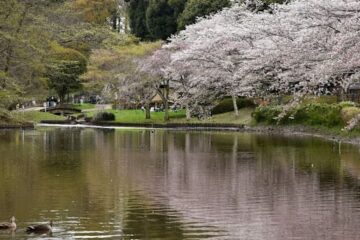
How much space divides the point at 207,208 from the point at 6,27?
35918 mm

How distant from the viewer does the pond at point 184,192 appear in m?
11.8

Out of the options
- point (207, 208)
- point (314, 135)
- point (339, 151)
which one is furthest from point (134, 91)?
point (207, 208)

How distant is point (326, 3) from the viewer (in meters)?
23.2

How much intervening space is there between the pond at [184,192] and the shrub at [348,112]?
5.93 metres

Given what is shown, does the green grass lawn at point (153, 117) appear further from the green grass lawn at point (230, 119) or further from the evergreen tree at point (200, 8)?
the evergreen tree at point (200, 8)

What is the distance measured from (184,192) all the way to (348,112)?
20288 mm

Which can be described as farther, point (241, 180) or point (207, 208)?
point (241, 180)

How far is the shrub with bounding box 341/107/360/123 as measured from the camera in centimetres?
3406

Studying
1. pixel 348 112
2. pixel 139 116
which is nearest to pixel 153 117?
pixel 139 116

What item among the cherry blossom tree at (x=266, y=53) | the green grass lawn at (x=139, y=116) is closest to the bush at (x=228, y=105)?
the cherry blossom tree at (x=266, y=53)

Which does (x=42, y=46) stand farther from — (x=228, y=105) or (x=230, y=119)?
(x=230, y=119)

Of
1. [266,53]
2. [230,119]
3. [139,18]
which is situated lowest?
[230,119]

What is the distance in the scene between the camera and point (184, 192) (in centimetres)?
1597

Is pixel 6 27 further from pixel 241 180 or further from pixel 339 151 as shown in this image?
pixel 241 180
